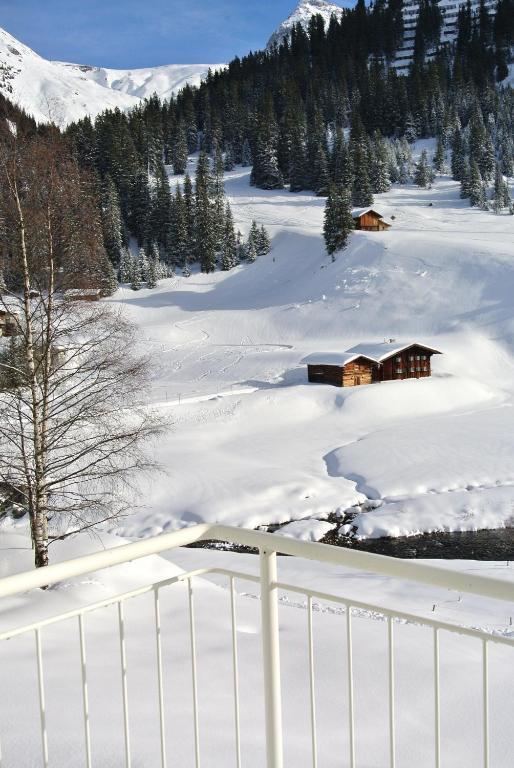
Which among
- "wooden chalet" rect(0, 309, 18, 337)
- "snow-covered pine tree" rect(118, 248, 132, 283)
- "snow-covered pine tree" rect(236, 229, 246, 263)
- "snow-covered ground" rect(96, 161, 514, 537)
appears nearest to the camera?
"wooden chalet" rect(0, 309, 18, 337)

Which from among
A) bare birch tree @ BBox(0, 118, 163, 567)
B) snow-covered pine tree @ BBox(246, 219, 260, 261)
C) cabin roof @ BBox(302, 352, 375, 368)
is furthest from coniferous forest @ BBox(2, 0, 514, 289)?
bare birch tree @ BBox(0, 118, 163, 567)

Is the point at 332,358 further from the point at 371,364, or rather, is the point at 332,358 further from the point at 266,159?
the point at 266,159

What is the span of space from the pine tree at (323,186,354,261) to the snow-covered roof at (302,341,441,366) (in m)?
22.1

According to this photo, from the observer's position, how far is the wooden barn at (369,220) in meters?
57.7

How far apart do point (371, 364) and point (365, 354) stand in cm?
65

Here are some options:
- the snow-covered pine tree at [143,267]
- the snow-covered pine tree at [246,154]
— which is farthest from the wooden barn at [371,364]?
the snow-covered pine tree at [246,154]

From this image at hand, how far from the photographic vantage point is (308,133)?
89.5 m

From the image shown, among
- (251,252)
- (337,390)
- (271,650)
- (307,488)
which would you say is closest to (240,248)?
(251,252)

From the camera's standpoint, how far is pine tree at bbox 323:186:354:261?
180 ft

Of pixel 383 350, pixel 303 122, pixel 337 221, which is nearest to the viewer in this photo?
pixel 383 350

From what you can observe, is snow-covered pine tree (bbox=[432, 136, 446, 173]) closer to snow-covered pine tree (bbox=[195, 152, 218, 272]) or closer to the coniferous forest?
the coniferous forest

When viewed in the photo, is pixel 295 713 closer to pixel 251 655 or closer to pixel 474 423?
pixel 251 655

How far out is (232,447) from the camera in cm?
2552

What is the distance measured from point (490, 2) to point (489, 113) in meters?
72.0
